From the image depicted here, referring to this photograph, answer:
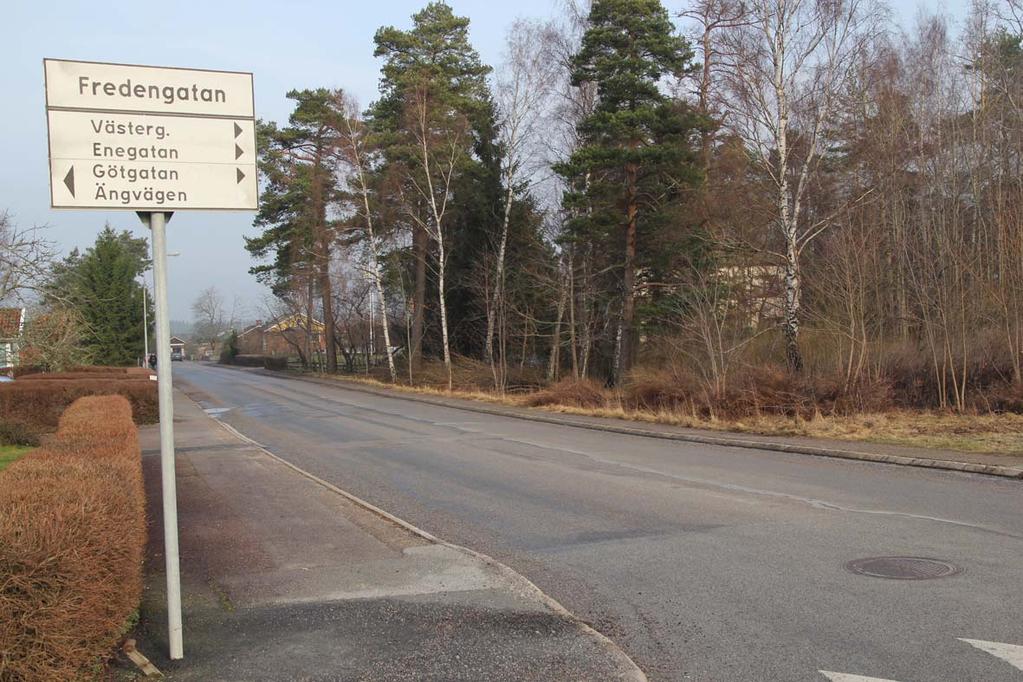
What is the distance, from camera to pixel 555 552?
24.3 ft

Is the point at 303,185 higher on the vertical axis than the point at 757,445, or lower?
higher

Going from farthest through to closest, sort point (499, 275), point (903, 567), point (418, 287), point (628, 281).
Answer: point (418, 287)
point (499, 275)
point (628, 281)
point (903, 567)

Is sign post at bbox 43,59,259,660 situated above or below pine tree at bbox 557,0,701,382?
below

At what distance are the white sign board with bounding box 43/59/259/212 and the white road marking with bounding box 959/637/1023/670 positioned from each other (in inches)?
197

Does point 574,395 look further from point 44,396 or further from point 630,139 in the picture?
point 44,396

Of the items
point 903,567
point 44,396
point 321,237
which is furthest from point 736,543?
point 321,237

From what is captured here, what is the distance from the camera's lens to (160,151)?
14.8 ft

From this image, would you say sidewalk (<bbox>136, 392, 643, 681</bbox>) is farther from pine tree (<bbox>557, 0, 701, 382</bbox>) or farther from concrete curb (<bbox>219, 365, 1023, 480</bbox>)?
pine tree (<bbox>557, 0, 701, 382</bbox>)

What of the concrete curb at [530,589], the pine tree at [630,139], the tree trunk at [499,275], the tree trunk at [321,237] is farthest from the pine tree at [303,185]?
the concrete curb at [530,589]

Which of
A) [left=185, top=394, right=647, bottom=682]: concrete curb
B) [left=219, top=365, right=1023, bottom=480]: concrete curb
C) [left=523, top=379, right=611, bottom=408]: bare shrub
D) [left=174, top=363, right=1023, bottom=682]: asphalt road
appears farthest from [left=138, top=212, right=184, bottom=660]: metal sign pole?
[left=523, top=379, right=611, bottom=408]: bare shrub

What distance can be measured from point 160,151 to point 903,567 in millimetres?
6263

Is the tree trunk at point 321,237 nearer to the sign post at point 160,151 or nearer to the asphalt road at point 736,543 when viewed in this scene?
the asphalt road at point 736,543

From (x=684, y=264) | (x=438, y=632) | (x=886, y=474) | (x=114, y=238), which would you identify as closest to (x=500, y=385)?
(x=684, y=264)

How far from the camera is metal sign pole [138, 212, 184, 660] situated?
438cm
